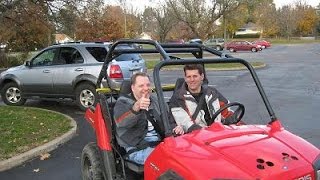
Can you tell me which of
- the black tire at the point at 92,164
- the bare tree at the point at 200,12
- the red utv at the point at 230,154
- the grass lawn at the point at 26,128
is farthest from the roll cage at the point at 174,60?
the bare tree at the point at 200,12

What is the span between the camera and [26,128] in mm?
8312

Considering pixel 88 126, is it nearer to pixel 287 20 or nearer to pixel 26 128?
pixel 26 128

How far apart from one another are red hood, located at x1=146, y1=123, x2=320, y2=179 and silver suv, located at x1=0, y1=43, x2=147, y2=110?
274 inches

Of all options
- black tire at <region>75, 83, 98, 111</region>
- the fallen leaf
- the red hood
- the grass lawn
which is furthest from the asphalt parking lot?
the red hood

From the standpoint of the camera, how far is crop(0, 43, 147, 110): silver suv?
35.4 feet

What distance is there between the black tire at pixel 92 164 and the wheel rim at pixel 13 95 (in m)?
7.54

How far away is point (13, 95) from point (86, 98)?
97.7 inches

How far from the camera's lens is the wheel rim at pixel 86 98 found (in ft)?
35.7

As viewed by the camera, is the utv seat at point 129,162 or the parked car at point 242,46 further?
the parked car at point 242,46

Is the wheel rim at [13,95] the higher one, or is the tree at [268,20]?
the tree at [268,20]

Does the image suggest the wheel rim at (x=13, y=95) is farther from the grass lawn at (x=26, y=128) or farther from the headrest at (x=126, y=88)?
the headrest at (x=126, y=88)

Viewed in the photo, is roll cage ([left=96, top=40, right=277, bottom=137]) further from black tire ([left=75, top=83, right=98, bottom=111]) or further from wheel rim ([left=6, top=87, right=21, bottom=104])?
wheel rim ([left=6, top=87, right=21, bottom=104])

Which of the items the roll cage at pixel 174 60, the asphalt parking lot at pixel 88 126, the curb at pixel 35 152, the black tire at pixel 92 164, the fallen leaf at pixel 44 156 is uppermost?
the roll cage at pixel 174 60

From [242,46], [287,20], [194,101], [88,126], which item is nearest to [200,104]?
[194,101]
